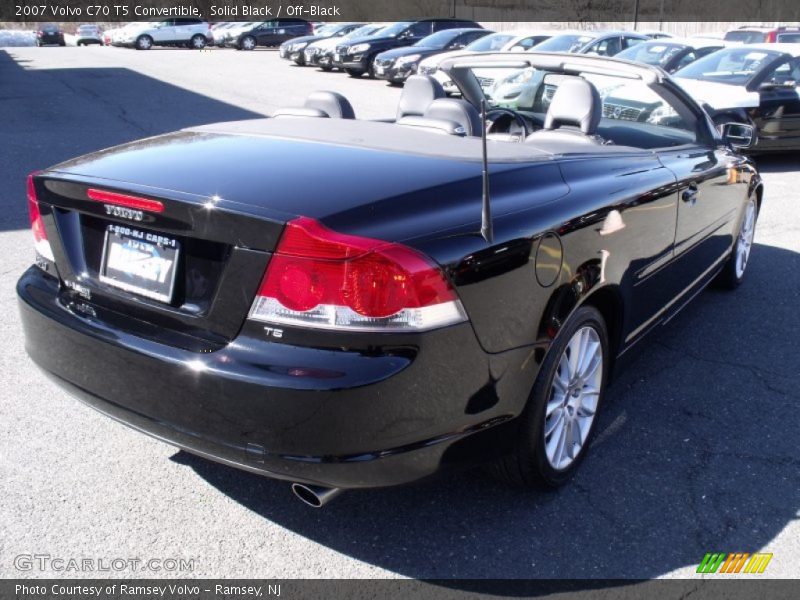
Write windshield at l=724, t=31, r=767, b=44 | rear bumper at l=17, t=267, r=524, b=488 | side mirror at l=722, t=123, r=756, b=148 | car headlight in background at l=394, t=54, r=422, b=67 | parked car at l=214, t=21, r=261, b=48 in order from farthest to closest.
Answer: parked car at l=214, t=21, r=261, b=48, car headlight in background at l=394, t=54, r=422, b=67, windshield at l=724, t=31, r=767, b=44, side mirror at l=722, t=123, r=756, b=148, rear bumper at l=17, t=267, r=524, b=488

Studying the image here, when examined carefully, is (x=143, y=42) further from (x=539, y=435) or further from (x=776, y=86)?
(x=539, y=435)

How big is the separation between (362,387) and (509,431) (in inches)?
26.8

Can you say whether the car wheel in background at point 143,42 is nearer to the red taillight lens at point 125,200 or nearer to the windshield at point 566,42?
the windshield at point 566,42

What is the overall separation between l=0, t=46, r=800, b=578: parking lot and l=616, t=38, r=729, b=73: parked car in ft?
33.2

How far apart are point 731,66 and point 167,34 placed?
34.1 metres

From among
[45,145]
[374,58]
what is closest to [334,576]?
[45,145]

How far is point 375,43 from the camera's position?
22.3 m

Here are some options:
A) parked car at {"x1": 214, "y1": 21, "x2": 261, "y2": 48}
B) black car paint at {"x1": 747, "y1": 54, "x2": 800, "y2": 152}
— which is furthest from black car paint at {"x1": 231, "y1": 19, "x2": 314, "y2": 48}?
black car paint at {"x1": 747, "y1": 54, "x2": 800, "y2": 152}

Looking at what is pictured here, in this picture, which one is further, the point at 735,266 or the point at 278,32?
the point at 278,32

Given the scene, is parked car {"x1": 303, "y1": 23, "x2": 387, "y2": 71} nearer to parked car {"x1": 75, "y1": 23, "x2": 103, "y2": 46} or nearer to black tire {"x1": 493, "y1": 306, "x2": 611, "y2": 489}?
black tire {"x1": 493, "y1": 306, "x2": 611, "y2": 489}

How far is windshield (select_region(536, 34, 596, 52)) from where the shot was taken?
1661 cm

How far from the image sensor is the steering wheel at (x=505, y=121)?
4670 millimetres

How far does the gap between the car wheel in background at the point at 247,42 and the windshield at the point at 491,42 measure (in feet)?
69.1

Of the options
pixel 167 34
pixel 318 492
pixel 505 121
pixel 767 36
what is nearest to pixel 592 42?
pixel 767 36
